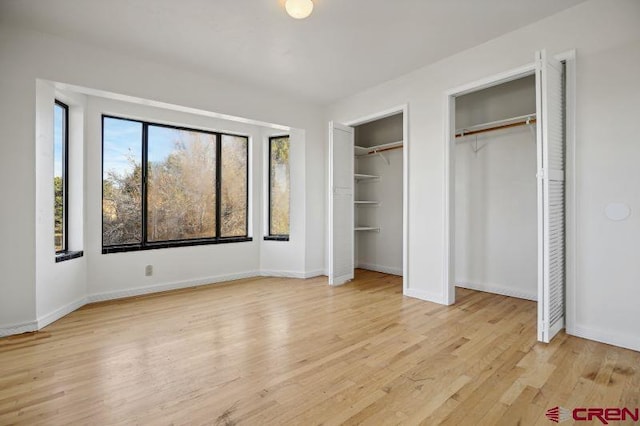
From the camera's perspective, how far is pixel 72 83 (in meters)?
3.08

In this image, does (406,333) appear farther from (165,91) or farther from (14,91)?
(14,91)

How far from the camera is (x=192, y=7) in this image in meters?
2.60

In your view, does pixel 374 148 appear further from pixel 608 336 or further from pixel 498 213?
pixel 608 336

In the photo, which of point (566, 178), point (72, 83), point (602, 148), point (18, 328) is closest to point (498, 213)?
point (566, 178)

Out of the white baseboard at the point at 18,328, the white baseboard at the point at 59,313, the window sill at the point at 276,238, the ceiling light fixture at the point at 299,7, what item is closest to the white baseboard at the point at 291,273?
the window sill at the point at 276,238

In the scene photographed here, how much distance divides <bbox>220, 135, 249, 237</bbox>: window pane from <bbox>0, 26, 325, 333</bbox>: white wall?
1.72ft

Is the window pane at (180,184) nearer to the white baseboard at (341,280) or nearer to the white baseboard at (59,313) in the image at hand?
the white baseboard at (59,313)

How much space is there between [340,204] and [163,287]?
2698 mm

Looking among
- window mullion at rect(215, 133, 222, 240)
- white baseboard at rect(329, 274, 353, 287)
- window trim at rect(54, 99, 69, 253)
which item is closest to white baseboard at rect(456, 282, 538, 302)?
white baseboard at rect(329, 274, 353, 287)

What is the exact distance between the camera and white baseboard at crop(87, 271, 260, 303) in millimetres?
3826

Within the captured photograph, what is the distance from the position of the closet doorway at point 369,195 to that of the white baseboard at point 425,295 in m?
0.10

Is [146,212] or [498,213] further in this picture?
[146,212]

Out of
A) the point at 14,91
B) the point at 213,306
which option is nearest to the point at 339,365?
the point at 213,306

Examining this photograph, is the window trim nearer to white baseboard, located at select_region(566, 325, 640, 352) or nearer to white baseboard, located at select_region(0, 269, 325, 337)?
white baseboard, located at select_region(0, 269, 325, 337)
